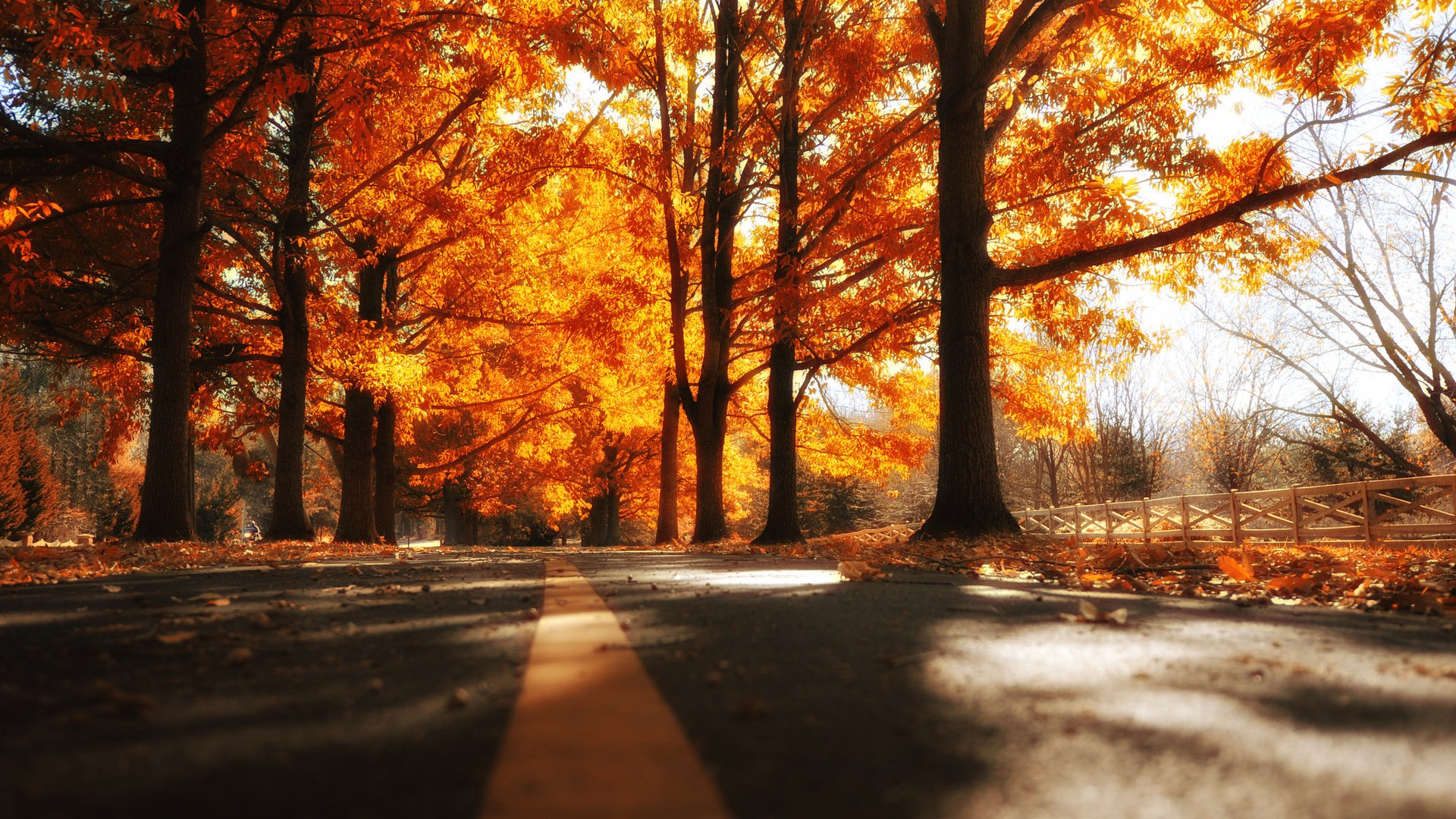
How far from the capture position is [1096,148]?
1327cm

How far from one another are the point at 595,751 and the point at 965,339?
9.87 m

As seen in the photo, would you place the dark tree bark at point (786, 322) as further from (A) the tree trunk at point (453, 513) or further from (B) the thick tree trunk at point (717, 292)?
(A) the tree trunk at point (453, 513)

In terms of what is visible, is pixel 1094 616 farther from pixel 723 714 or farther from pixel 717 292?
pixel 717 292

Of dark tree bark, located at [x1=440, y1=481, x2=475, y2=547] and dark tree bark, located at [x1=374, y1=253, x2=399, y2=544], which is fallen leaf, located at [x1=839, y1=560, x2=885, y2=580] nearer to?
dark tree bark, located at [x1=374, y1=253, x2=399, y2=544]

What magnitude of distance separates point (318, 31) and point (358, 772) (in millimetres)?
11049

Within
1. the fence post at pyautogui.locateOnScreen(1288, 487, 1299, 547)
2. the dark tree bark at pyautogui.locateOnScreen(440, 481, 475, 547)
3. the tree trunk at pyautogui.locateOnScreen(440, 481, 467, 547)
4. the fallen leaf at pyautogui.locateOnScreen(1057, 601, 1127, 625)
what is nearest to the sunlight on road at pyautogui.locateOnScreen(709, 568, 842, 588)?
the fallen leaf at pyautogui.locateOnScreen(1057, 601, 1127, 625)

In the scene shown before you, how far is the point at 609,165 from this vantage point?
1739cm

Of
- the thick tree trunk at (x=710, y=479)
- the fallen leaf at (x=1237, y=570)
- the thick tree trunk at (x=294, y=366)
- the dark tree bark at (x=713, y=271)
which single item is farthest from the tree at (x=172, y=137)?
the fallen leaf at (x=1237, y=570)

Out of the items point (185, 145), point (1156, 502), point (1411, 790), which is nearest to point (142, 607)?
point (1411, 790)

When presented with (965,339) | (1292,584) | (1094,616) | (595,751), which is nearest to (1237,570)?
(1292,584)

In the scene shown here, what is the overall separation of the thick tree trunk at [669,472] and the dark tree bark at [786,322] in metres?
4.53

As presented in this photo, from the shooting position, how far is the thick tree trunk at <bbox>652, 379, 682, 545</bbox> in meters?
21.2

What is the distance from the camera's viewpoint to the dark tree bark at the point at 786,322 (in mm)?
14953

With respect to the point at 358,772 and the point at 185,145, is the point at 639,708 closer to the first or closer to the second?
the point at 358,772
